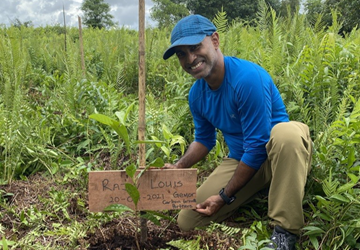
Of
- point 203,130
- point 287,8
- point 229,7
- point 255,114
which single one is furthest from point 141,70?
point 229,7

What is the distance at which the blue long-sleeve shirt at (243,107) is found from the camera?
1.68 meters

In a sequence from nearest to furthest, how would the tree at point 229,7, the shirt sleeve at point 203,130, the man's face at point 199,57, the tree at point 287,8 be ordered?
the man's face at point 199,57
the shirt sleeve at point 203,130
the tree at point 287,8
the tree at point 229,7

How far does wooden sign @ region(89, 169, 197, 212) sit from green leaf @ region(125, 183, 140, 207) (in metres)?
0.07

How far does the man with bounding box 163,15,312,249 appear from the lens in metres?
1.56

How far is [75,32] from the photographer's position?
8242 mm

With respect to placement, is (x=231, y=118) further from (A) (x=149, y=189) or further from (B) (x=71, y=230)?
(B) (x=71, y=230)

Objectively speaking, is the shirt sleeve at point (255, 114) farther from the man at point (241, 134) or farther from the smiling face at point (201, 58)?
the smiling face at point (201, 58)

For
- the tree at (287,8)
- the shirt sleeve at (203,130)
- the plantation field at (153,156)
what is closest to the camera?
the plantation field at (153,156)

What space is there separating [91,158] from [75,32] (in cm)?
661

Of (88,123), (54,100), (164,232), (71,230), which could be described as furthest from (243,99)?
(54,100)

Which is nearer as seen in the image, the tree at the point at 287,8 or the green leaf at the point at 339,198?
the green leaf at the point at 339,198

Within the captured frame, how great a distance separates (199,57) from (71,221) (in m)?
1.21

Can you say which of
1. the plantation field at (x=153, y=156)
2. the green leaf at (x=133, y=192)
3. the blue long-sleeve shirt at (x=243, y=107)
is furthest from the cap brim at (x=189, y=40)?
the green leaf at (x=133, y=192)

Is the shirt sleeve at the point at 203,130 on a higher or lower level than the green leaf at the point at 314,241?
higher
